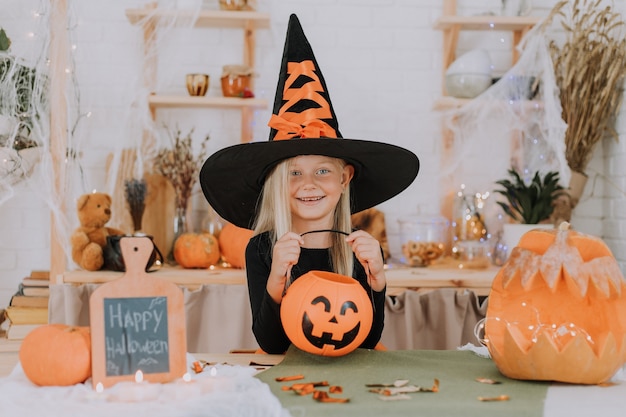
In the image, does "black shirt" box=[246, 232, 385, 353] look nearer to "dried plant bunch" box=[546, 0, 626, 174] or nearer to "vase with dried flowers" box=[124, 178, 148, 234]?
"vase with dried flowers" box=[124, 178, 148, 234]

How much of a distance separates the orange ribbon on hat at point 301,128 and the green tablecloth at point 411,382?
0.49 meters

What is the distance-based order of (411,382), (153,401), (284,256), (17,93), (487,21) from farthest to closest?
(487,21)
(17,93)
(284,256)
(411,382)
(153,401)

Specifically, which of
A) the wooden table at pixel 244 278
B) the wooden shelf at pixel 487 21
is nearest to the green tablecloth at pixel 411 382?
the wooden table at pixel 244 278

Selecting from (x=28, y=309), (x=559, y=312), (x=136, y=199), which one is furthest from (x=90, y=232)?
(x=559, y=312)

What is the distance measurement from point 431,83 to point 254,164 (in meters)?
1.62

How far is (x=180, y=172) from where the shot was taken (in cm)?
274

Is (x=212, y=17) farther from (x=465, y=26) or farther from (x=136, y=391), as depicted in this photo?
(x=136, y=391)

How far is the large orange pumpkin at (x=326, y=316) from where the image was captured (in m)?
1.24

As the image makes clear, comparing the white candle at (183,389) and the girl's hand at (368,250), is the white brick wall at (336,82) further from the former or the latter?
the white candle at (183,389)

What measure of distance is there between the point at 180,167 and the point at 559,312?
1884 millimetres

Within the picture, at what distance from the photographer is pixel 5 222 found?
9.59 ft

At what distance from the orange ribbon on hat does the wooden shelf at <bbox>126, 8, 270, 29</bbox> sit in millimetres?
1286

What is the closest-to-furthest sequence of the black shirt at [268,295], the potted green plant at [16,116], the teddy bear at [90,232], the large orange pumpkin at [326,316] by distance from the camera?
the large orange pumpkin at [326,316], the black shirt at [268,295], the potted green plant at [16,116], the teddy bear at [90,232]

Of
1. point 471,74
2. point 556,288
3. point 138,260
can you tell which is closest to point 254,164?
point 138,260
